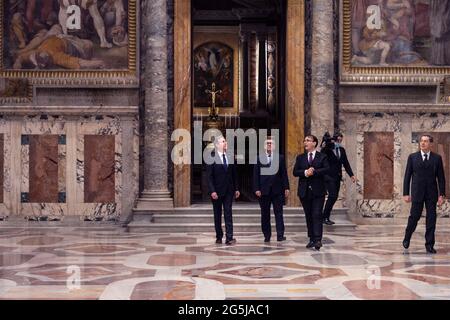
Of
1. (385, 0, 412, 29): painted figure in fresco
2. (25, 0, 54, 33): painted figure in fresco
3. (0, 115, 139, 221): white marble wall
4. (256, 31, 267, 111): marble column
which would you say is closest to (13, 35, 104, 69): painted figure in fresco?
(25, 0, 54, 33): painted figure in fresco

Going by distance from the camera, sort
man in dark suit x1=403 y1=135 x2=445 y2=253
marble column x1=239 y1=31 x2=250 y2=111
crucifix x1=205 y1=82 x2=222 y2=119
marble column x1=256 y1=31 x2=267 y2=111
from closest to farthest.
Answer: man in dark suit x1=403 y1=135 x2=445 y2=253 → marble column x1=256 y1=31 x2=267 y2=111 → crucifix x1=205 y1=82 x2=222 y2=119 → marble column x1=239 y1=31 x2=250 y2=111

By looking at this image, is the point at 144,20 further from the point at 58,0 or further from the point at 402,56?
the point at 402,56

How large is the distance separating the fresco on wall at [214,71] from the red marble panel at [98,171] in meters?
11.2

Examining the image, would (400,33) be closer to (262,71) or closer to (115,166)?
(115,166)

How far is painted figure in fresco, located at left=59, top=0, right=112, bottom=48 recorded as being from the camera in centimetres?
1423

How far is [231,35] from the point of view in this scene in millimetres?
25109

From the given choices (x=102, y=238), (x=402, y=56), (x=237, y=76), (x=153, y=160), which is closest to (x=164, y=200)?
(x=153, y=160)

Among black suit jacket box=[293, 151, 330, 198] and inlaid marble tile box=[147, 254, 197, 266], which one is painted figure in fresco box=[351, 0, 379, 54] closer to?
black suit jacket box=[293, 151, 330, 198]

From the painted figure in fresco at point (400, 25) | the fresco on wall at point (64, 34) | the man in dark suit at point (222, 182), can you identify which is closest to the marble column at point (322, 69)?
the painted figure in fresco at point (400, 25)

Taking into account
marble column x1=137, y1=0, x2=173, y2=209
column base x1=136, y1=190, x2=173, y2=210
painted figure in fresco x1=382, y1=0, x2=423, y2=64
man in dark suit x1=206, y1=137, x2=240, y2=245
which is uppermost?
painted figure in fresco x1=382, y1=0, x2=423, y2=64

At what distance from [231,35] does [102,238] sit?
1445cm

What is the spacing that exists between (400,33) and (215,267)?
7.90 metres

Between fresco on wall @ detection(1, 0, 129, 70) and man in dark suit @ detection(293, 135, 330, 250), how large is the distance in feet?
17.7

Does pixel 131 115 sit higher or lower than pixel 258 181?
higher
